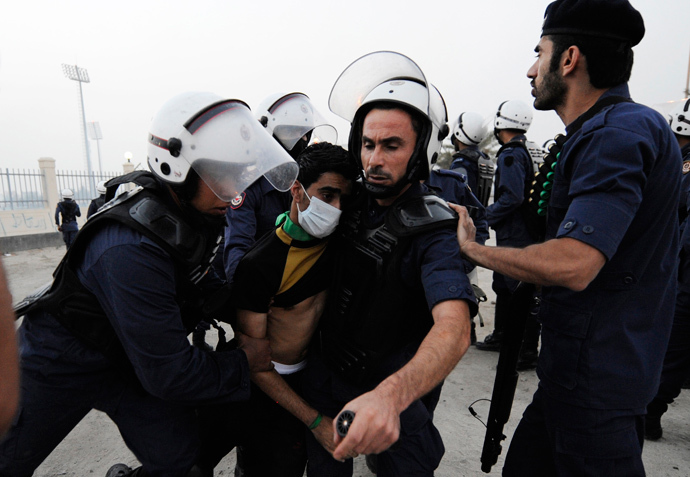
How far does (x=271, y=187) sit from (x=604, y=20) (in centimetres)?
231

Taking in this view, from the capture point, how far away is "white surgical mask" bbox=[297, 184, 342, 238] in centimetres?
167

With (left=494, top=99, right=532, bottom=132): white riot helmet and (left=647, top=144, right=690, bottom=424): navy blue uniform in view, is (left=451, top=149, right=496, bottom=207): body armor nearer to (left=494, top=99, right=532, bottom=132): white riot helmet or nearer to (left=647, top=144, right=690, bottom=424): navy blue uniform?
(left=494, top=99, right=532, bottom=132): white riot helmet

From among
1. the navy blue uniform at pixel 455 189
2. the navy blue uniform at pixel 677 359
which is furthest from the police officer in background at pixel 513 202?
the navy blue uniform at pixel 677 359

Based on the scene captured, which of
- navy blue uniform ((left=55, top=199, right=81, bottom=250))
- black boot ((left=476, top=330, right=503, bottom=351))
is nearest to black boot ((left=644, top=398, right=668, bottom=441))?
black boot ((left=476, top=330, right=503, bottom=351))

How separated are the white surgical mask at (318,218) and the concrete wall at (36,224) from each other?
13.5 meters

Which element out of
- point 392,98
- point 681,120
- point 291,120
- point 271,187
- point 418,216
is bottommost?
→ point 271,187

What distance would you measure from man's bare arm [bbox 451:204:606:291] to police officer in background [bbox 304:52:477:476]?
0.15m

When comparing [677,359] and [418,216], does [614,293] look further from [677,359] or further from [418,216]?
[677,359]

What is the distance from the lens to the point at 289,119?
3.72m

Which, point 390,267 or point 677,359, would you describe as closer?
point 390,267

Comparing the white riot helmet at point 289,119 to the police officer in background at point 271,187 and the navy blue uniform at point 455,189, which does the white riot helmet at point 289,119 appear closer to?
the police officer in background at point 271,187

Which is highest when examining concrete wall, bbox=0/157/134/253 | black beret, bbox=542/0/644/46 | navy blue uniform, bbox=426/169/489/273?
black beret, bbox=542/0/644/46

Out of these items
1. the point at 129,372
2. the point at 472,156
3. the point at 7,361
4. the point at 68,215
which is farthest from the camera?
the point at 68,215

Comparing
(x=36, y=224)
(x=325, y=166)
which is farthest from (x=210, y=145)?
(x=36, y=224)
